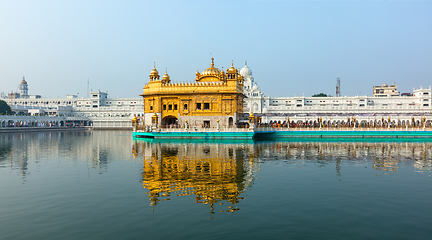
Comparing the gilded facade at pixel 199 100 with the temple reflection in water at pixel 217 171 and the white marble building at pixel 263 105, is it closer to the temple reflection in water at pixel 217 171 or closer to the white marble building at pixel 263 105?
the temple reflection in water at pixel 217 171

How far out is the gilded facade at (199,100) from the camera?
50312 millimetres

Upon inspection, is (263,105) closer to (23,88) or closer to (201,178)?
(201,178)

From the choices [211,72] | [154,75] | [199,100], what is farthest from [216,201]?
[154,75]

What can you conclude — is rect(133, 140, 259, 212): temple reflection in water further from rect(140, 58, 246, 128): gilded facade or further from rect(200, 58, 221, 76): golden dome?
rect(200, 58, 221, 76): golden dome

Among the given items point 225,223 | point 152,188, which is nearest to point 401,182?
point 225,223

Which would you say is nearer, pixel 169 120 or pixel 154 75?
pixel 154 75

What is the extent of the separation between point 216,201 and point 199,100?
3912 centimetres

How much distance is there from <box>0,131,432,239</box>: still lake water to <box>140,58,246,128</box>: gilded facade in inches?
1137

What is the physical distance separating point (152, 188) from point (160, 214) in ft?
12.9

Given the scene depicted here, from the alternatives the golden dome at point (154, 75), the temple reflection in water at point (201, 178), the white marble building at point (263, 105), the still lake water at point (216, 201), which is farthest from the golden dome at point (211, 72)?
the white marble building at point (263, 105)

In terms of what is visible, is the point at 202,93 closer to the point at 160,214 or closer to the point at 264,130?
the point at 264,130

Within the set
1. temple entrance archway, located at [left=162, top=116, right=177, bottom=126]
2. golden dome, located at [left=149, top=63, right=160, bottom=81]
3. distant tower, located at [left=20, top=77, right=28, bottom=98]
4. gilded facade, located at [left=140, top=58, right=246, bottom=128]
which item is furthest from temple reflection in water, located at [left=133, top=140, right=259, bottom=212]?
distant tower, located at [left=20, top=77, right=28, bottom=98]

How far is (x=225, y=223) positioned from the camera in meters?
10.2

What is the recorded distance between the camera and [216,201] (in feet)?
41.4
